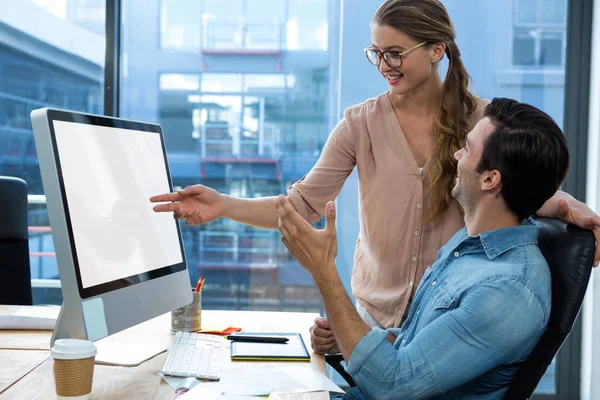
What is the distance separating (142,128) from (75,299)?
52cm

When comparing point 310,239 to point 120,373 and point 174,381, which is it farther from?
point 120,373

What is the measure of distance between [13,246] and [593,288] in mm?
2570

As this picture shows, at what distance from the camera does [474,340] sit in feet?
3.79

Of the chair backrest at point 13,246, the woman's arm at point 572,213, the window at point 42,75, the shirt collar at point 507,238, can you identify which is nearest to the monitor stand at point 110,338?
the chair backrest at point 13,246

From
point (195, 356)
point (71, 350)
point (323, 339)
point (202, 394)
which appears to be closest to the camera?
point (71, 350)

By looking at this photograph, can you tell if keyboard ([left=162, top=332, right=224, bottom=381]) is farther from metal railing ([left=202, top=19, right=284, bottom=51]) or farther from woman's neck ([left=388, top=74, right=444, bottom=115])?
metal railing ([left=202, top=19, right=284, bottom=51])

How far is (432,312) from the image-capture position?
52.1 inches

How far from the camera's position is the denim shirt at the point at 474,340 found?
1156 mm

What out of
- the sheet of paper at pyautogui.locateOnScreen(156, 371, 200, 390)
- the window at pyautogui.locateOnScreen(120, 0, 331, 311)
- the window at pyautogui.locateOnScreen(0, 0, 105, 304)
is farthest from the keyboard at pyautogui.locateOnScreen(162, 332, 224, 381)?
the window at pyautogui.locateOnScreen(0, 0, 105, 304)

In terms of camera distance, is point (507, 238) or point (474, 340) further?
point (507, 238)

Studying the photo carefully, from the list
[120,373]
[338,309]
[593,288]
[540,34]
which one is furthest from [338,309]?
[540,34]

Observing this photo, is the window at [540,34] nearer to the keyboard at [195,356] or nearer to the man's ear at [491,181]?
the man's ear at [491,181]

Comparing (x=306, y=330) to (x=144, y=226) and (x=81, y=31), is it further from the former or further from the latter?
(x=81, y=31)

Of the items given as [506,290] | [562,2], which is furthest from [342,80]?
[506,290]
